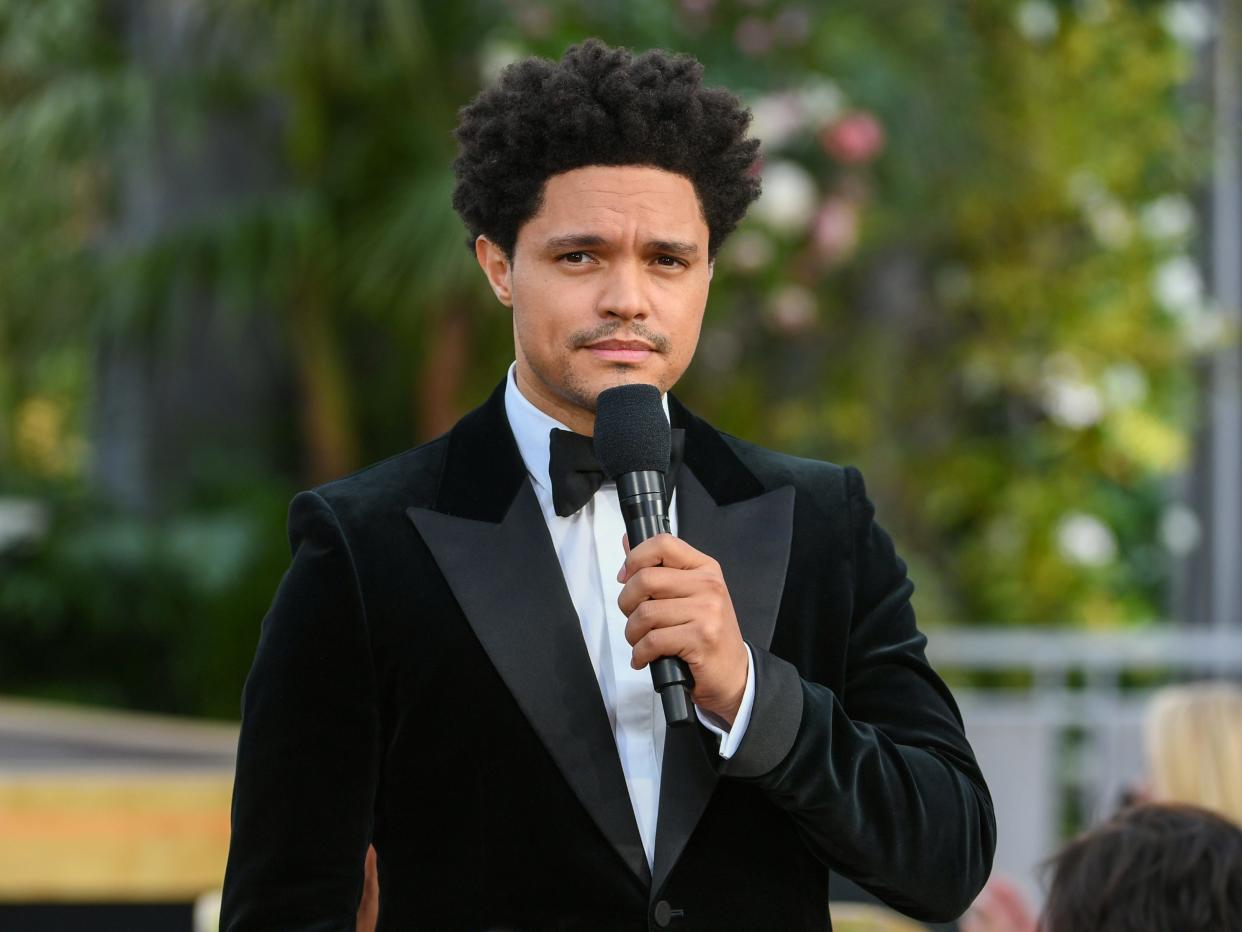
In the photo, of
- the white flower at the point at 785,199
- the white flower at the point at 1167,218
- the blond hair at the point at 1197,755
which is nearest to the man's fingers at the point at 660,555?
the blond hair at the point at 1197,755

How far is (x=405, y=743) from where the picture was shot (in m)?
1.76

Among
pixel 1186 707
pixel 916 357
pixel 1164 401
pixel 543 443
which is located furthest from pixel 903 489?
pixel 543 443

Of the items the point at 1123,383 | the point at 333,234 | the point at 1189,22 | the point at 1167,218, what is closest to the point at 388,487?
the point at 333,234

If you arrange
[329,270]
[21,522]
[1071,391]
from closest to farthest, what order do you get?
1. [329,270]
2. [21,522]
3. [1071,391]

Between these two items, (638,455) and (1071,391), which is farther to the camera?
(1071,391)

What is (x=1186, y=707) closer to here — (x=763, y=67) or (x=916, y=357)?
(x=763, y=67)

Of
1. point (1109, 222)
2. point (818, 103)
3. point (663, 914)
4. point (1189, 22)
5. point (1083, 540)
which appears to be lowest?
point (663, 914)

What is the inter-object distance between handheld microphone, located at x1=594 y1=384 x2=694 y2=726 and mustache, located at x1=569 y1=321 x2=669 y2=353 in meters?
0.05

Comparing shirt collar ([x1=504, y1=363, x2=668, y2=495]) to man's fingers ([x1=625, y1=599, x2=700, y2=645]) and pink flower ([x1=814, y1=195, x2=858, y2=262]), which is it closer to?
man's fingers ([x1=625, y1=599, x2=700, y2=645])

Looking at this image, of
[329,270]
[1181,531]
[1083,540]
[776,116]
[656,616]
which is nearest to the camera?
[656,616]

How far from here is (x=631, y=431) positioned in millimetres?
1689

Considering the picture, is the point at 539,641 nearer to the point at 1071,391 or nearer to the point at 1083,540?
the point at 1083,540

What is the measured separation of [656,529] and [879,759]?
34cm

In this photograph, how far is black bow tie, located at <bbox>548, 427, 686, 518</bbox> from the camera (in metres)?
1.84
